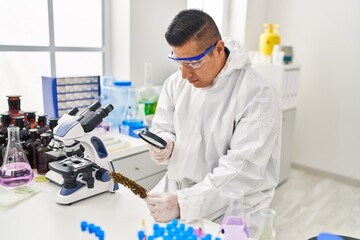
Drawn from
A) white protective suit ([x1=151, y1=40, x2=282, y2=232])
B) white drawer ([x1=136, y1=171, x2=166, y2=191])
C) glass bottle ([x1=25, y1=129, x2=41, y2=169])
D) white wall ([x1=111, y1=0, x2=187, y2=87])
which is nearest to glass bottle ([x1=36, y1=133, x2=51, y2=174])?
glass bottle ([x1=25, y1=129, x2=41, y2=169])

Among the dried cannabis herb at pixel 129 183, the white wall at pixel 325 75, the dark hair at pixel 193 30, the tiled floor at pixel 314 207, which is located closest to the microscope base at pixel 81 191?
the dried cannabis herb at pixel 129 183

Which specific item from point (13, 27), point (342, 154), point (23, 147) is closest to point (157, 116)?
point (23, 147)

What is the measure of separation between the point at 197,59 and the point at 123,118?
3.71 ft

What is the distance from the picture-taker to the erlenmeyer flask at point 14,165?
1.32m

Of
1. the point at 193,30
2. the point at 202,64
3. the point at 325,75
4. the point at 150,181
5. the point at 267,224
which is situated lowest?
the point at 150,181

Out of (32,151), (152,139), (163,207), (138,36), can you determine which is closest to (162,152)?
(152,139)

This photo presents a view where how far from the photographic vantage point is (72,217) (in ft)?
3.61

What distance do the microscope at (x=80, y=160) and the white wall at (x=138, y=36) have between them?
1237 millimetres

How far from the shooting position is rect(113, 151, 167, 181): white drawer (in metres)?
1.83

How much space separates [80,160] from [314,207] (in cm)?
229

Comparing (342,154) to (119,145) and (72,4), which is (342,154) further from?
(72,4)

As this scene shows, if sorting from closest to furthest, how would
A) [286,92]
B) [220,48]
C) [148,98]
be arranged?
[220,48] → [148,98] → [286,92]

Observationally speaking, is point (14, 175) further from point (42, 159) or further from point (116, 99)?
point (116, 99)

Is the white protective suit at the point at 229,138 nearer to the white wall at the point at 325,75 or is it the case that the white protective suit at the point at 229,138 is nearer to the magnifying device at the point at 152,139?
the magnifying device at the point at 152,139
